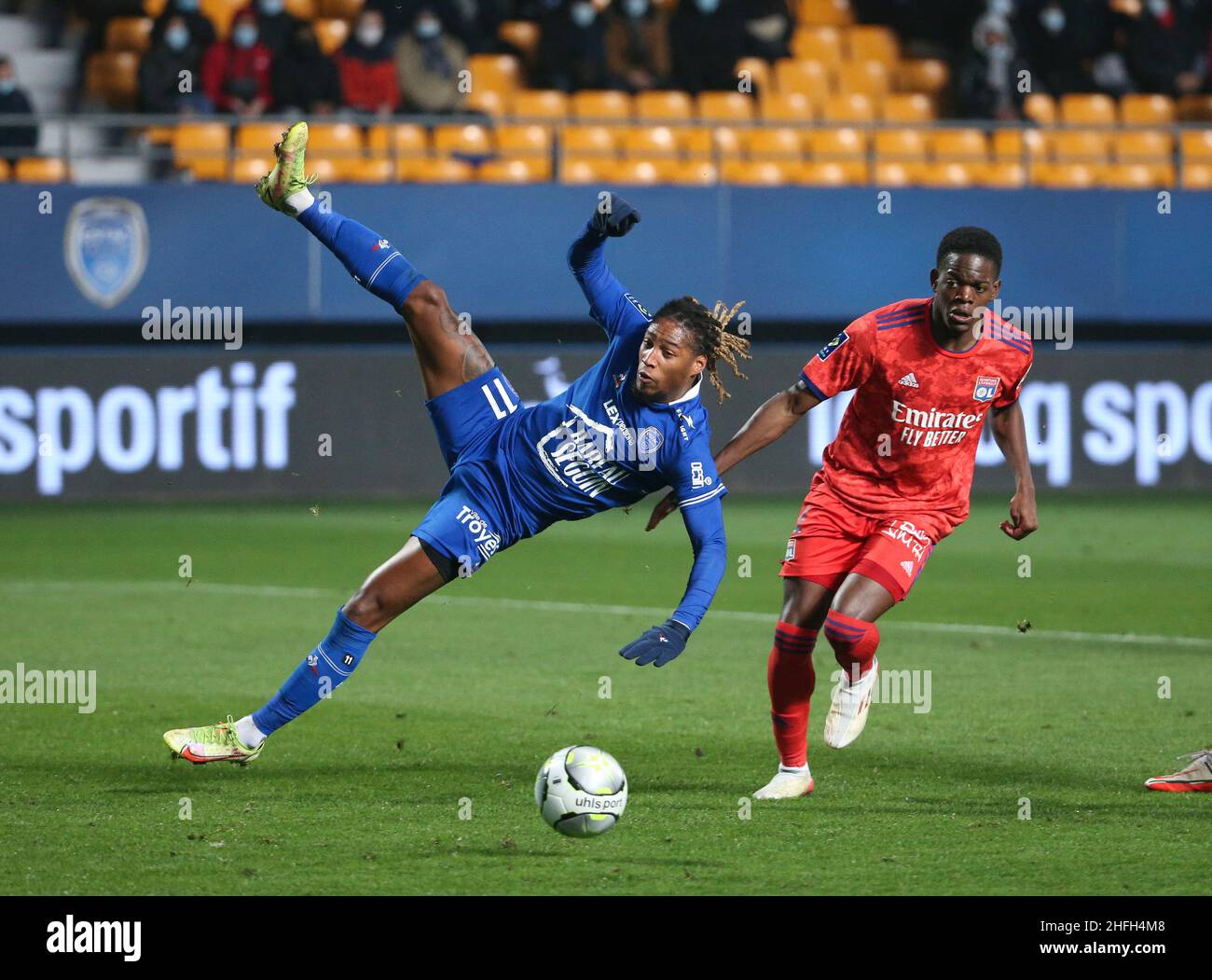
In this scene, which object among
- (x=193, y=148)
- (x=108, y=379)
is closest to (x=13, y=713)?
(x=108, y=379)

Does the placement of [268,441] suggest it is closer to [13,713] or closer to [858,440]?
[13,713]

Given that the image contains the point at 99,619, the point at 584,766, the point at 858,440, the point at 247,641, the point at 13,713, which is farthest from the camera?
the point at 99,619

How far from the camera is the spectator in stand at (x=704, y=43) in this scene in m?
21.1

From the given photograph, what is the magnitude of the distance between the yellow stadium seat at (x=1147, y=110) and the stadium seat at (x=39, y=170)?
1210 centimetres

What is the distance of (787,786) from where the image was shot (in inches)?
267

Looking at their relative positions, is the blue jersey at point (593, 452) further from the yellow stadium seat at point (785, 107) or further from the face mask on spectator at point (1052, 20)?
the face mask on spectator at point (1052, 20)

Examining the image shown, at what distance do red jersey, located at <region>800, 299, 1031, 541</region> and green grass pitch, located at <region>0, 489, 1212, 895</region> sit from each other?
1104 mm

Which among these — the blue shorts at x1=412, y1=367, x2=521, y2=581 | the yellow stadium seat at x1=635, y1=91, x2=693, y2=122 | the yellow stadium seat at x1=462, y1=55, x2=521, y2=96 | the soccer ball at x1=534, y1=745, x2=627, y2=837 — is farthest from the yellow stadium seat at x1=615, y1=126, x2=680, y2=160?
the soccer ball at x1=534, y1=745, x2=627, y2=837

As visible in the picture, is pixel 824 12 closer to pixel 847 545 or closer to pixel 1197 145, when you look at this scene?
pixel 1197 145

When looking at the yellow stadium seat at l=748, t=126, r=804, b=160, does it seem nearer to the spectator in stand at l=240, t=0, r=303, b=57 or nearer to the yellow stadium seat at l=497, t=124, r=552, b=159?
the yellow stadium seat at l=497, t=124, r=552, b=159

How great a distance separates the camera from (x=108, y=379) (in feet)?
60.5

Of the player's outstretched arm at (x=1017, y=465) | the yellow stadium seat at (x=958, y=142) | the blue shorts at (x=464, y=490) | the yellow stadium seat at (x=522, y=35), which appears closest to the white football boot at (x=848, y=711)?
the player's outstretched arm at (x=1017, y=465)

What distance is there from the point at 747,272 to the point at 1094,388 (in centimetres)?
393
